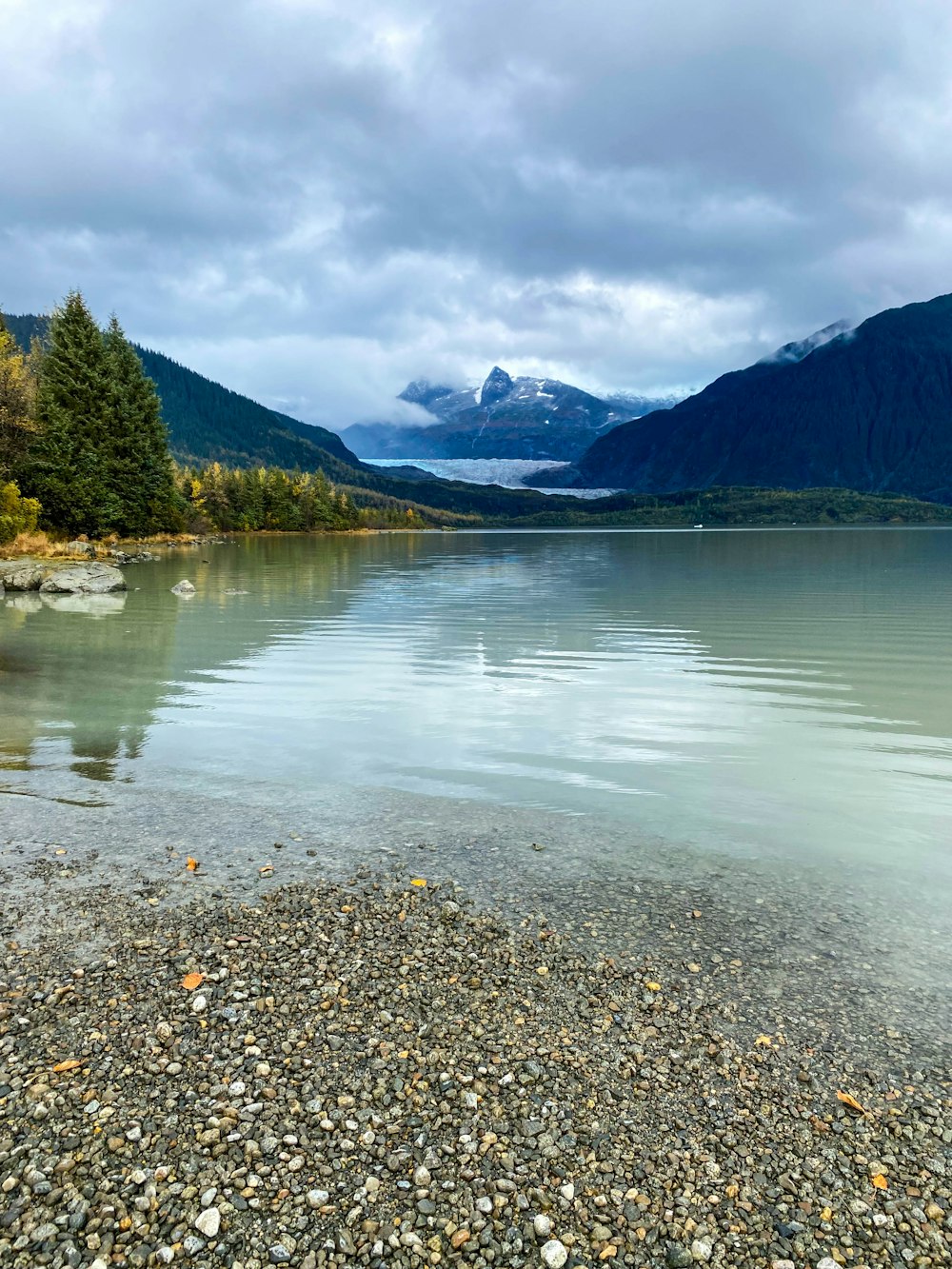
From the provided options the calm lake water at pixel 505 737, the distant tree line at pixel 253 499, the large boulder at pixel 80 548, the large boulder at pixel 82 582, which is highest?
the distant tree line at pixel 253 499

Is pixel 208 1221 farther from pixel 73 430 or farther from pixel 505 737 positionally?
pixel 73 430

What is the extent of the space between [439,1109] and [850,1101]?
10.5ft

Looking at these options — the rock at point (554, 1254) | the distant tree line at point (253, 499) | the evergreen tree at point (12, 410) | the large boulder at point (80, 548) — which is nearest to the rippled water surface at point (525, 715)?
the rock at point (554, 1254)

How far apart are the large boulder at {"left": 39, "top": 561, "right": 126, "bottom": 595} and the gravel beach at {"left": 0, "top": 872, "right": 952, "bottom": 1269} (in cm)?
4479

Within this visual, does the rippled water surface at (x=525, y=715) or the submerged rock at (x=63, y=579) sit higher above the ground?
the submerged rock at (x=63, y=579)

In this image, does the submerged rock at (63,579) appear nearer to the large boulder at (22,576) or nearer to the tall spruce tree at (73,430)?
the large boulder at (22,576)

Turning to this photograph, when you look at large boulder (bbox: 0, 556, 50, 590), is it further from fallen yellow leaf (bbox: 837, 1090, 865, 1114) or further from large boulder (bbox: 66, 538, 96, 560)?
fallen yellow leaf (bbox: 837, 1090, 865, 1114)

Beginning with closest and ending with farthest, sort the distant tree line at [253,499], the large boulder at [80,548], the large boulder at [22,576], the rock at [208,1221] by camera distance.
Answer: the rock at [208,1221], the large boulder at [22,576], the large boulder at [80,548], the distant tree line at [253,499]

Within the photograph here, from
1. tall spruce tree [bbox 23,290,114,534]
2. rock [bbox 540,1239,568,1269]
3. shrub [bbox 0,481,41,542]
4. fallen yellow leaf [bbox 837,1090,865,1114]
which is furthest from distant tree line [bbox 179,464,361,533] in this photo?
rock [bbox 540,1239,568,1269]

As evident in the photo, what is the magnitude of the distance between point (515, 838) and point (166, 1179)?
22.1 ft

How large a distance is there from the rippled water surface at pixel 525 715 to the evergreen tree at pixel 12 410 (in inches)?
1399

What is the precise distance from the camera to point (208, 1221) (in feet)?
15.5

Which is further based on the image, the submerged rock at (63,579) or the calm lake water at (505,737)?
the submerged rock at (63,579)

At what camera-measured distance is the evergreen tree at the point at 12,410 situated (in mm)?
67812
